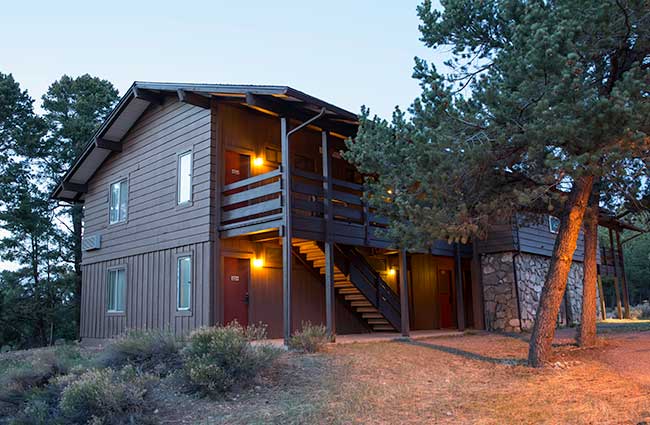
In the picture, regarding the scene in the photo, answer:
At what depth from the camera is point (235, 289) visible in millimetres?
12297

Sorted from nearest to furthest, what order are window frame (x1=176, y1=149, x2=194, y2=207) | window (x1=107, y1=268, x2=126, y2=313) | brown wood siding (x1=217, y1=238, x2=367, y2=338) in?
brown wood siding (x1=217, y1=238, x2=367, y2=338), window frame (x1=176, y1=149, x2=194, y2=207), window (x1=107, y1=268, x2=126, y2=313)

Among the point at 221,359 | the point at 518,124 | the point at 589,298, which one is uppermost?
the point at 518,124

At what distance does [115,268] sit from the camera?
1534cm

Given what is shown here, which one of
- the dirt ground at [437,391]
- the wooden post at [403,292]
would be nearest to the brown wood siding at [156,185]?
the wooden post at [403,292]

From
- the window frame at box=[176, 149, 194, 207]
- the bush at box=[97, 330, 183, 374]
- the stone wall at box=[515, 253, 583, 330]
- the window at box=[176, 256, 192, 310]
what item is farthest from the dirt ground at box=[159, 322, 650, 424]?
the stone wall at box=[515, 253, 583, 330]

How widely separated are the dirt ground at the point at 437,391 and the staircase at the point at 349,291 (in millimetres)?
2896

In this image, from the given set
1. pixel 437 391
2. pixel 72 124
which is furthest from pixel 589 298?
pixel 72 124

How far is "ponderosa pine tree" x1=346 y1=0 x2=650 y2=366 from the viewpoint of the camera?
23.4 feet

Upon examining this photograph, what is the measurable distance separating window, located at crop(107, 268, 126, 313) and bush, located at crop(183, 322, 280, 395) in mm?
7395

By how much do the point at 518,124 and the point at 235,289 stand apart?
7.05 m

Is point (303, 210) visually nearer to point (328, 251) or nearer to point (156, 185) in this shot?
point (328, 251)

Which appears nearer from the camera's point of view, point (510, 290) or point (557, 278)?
point (557, 278)

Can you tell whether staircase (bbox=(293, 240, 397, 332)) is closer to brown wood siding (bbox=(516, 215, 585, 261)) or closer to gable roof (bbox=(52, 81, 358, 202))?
gable roof (bbox=(52, 81, 358, 202))

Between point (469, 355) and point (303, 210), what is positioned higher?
point (303, 210)
